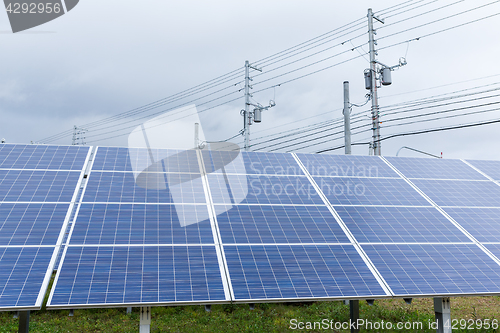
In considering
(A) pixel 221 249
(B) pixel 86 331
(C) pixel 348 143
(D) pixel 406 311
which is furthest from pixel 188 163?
(C) pixel 348 143

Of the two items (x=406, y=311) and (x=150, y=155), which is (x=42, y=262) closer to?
(x=150, y=155)

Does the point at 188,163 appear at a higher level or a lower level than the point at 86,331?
higher

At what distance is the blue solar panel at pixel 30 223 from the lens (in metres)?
8.16

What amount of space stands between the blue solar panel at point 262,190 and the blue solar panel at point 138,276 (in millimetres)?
2328

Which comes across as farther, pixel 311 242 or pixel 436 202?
pixel 436 202

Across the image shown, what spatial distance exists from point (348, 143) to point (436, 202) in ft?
50.0

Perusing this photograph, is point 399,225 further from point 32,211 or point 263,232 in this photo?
point 32,211

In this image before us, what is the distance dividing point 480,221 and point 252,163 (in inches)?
252

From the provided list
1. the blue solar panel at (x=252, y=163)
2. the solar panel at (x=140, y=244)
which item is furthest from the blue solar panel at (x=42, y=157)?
the blue solar panel at (x=252, y=163)

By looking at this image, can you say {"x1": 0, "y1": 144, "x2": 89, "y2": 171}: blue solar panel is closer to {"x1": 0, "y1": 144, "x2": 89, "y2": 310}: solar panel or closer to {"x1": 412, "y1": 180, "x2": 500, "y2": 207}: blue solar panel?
{"x1": 0, "y1": 144, "x2": 89, "y2": 310}: solar panel

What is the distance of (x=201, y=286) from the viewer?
24.6 ft

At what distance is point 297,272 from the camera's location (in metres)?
8.18

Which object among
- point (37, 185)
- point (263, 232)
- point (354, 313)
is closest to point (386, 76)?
point (354, 313)

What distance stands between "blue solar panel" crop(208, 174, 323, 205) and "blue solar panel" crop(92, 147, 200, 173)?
3.57 ft
